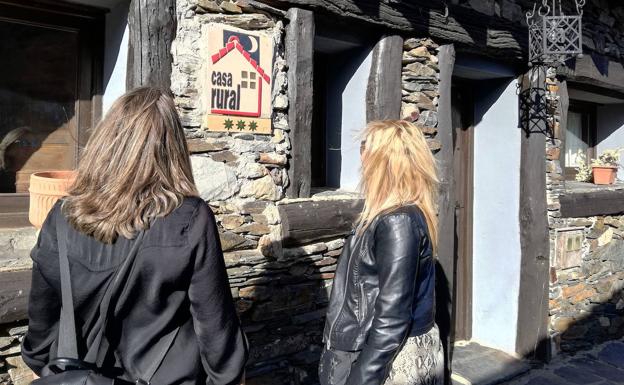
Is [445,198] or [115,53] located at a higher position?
[115,53]

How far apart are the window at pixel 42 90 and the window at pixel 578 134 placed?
16.1 ft

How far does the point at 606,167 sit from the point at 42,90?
5.18 meters

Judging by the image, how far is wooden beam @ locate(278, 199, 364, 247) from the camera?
10.0 feet

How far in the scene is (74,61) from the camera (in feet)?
9.36

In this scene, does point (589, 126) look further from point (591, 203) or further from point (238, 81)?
point (238, 81)

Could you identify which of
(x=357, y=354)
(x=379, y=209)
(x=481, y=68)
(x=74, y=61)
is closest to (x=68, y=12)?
(x=74, y=61)

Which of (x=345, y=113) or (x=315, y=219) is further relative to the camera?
(x=345, y=113)

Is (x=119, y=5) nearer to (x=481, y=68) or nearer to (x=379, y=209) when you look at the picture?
(x=379, y=209)

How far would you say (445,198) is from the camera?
13.0 ft

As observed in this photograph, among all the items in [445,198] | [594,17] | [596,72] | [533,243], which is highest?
[594,17]

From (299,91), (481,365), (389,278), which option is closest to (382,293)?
(389,278)

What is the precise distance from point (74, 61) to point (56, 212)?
171cm

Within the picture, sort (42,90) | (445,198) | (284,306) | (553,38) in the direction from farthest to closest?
(553,38), (445,198), (284,306), (42,90)

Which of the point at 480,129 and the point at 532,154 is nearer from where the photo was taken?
the point at 532,154
